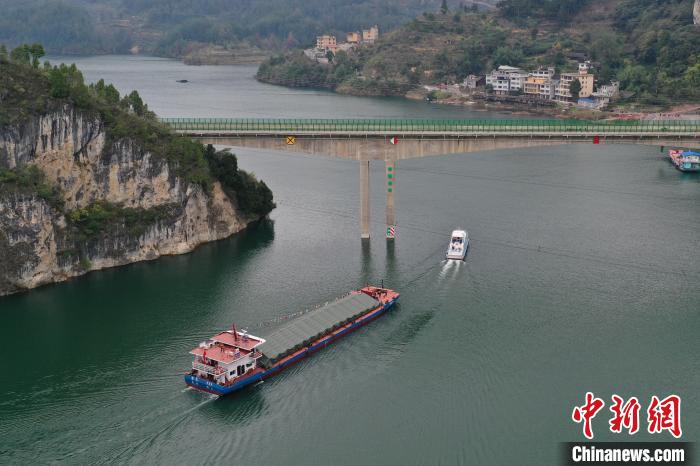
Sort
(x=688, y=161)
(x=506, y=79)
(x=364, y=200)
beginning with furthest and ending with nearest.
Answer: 1. (x=506, y=79)
2. (x=688, y=161)
3. (x=364, y=200)

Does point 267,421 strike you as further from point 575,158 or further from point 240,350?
point 575,158

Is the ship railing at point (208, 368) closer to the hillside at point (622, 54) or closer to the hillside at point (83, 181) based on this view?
the hillside at point (83, 181)

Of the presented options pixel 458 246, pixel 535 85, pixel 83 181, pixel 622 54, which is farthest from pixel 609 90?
pixel 83 181

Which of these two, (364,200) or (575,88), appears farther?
(575,88)

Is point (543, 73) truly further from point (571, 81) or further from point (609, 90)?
point (609, 90)

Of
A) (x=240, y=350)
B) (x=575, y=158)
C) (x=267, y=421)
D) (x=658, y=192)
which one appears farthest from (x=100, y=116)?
(x=575, y=158)

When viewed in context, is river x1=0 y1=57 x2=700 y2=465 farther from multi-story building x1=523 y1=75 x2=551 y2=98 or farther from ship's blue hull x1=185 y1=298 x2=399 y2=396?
multi-story building x1=523 y1=75 x2=551 y2=98

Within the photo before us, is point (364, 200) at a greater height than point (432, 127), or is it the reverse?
point (432, 127)

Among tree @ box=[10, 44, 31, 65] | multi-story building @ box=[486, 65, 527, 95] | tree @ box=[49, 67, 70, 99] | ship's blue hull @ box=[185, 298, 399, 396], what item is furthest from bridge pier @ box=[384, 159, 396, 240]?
multi-story building @ box=[486, 65, 527, 95]
